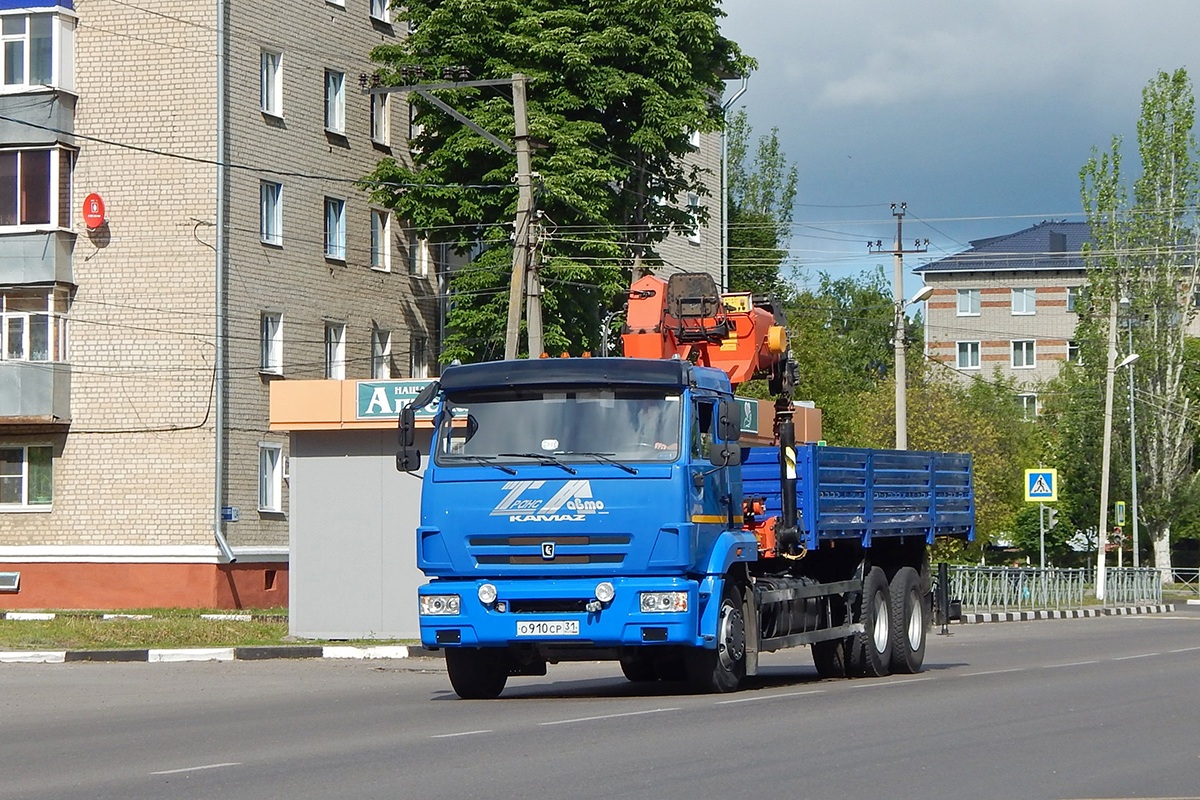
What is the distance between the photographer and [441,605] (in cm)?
1538

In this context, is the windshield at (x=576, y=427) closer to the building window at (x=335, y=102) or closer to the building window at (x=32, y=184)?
the building window at (x=32, y=184)

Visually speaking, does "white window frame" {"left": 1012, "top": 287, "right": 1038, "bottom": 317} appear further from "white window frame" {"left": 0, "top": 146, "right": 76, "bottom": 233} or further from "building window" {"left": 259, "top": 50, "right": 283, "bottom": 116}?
"white window frame" {"left": 0, "top": 146, "right": 76, "bottom": 233}

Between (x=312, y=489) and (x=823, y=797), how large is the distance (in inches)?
695

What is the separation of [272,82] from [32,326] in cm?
728

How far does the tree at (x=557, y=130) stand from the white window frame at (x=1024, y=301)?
58.9m

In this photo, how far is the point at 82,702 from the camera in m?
16.8

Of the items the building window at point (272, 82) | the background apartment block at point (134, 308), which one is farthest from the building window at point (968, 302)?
the background apartment block at point (134, 308)

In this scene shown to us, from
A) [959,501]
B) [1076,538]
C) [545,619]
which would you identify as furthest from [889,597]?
[1076,538]

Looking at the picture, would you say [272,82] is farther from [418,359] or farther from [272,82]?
[418,359]

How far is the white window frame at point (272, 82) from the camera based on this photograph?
40.6 meters

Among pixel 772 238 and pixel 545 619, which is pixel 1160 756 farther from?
pixel 772 238

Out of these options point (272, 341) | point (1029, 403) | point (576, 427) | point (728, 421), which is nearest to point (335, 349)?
point (272, 341)

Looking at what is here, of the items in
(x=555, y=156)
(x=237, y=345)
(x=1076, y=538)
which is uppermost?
(x=555, y=156)

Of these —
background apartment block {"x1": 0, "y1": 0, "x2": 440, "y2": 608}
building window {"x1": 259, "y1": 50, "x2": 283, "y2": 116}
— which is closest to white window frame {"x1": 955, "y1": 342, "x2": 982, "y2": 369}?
building window {"x1": 259, "y1": 50, "x2": 283, "y2": 116}
